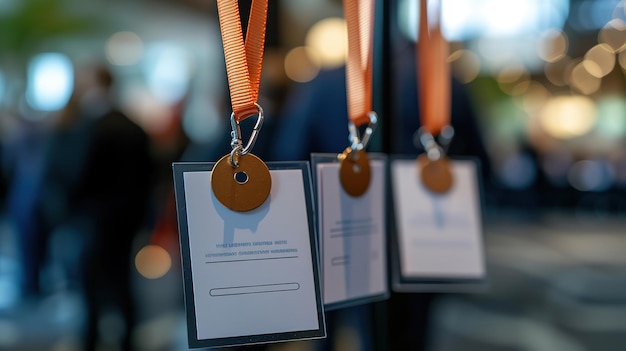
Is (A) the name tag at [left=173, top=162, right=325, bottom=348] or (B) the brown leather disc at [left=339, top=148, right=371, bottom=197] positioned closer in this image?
(A) the name tag at [left=173, top=162, right=325, bottom=348]

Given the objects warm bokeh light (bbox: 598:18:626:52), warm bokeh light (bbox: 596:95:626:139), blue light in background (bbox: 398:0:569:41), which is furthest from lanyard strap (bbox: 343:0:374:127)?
warm bokeh light (bbox: 596:95:626:139)

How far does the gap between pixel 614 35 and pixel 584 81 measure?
9.82 ft

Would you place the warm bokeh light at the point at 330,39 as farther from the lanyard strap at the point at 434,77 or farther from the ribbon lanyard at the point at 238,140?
the ribbon lanyard at the point at 238,140

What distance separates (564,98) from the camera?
1372cm

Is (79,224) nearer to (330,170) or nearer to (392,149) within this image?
(392,149)

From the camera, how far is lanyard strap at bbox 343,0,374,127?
2.50 ft

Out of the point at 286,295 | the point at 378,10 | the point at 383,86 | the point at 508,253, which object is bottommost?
the point at 508,253

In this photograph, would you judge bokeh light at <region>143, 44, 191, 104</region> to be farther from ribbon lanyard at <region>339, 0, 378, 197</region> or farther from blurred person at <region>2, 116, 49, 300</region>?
ribbon lanyard at <region>339, 0, 378, 197</region>

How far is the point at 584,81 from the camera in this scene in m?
13.0

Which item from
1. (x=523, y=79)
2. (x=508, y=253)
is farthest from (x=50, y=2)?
(x=523, y=79)

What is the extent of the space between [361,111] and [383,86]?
1.16ft

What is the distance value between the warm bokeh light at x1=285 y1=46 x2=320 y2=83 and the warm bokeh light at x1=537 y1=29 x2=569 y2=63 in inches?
308

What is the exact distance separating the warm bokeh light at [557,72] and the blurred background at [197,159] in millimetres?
1309

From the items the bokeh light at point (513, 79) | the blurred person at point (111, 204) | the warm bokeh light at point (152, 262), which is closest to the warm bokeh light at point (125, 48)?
the warm bokeh light at point (152, 262)
